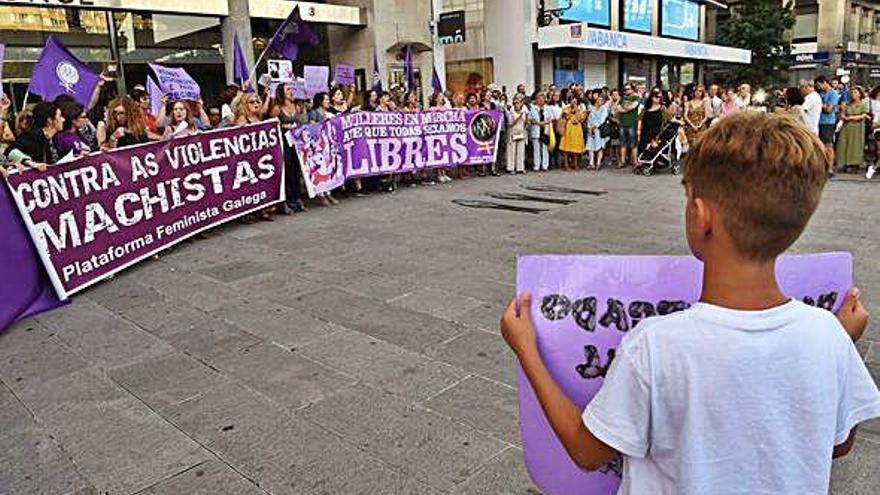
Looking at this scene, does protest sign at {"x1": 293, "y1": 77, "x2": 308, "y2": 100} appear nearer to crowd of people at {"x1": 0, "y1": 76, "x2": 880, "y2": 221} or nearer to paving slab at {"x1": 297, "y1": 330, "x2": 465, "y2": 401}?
crowd of people at {"x1": 0, "y1": 76, "x2": 880, "y2": 221}

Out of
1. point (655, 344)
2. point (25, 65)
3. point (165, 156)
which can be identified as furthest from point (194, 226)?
point (25, 65)

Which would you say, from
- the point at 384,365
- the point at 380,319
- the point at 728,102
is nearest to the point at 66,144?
the point at 380,319

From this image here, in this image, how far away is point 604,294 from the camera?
1553 millimetres

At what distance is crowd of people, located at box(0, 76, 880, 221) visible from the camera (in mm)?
6789

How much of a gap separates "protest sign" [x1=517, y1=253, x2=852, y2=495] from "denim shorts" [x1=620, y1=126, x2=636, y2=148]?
12.7 meters

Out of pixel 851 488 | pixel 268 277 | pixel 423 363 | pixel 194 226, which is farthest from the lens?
pixel 194 226

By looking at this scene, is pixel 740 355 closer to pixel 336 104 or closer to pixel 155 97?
pixel 155 97

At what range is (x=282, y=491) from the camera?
2816 mm

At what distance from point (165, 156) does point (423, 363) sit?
4442 mm

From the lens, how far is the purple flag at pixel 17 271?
5.22 m

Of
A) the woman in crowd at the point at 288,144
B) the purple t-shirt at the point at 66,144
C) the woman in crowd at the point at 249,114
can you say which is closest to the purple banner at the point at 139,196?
the woman in crowd at the point at 249,114

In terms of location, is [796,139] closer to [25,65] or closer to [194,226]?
[194,226]

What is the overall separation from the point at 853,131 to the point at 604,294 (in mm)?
12738

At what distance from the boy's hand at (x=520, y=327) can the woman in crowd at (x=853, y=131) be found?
42.1 ft
